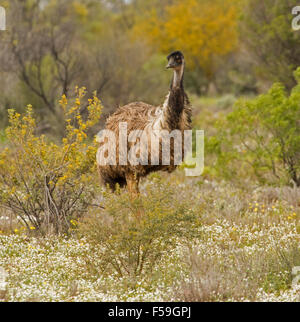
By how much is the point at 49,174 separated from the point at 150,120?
1681 mm

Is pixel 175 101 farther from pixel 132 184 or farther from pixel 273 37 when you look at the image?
pixel 273 37

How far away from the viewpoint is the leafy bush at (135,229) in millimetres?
6523

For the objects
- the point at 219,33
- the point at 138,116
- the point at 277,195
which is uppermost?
the point at 219,33

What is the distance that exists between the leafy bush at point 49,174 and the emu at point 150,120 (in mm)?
306

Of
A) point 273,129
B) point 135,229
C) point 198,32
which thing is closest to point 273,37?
point 273,129

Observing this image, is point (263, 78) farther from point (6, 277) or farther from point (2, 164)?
point (6, 277)

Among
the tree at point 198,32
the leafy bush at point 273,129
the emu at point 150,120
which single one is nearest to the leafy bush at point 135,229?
the emu at point 150,120

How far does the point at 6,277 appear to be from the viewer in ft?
21.8

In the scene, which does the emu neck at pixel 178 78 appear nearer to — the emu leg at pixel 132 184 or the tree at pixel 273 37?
the emu leg at pixel 132 184

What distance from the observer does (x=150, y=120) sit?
7.77 meters

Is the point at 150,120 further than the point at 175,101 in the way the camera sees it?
Yes

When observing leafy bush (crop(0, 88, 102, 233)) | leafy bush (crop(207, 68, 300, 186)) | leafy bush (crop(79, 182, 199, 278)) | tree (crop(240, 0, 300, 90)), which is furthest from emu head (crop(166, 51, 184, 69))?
tree (crop(240, 0, 300, 90))
